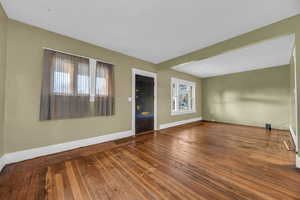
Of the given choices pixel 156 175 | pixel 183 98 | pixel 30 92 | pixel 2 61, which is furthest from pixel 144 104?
pixel 2 61

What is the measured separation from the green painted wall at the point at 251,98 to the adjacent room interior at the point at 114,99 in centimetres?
140

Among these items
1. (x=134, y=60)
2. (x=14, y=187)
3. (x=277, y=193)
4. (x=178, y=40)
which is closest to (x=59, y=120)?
(x=14, y=187)

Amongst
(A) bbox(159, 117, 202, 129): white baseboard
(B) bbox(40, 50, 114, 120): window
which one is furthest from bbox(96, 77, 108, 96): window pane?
(A) bbox(159, 117, 202, 129): white baseboard

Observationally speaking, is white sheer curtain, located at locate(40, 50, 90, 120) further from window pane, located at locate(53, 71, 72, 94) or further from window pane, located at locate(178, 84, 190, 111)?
window pane, located at locate(178, 84, 190, 111)

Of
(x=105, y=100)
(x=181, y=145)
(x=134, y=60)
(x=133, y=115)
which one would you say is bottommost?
(x=181, y=145)

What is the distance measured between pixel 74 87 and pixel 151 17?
217 centimetres

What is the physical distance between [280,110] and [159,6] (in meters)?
5.86

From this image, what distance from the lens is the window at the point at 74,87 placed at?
7.23 feet

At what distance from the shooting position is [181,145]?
9.14 feet

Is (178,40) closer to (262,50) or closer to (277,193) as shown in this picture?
(262,50)

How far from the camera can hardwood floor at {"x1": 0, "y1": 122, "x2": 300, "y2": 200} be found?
131cm

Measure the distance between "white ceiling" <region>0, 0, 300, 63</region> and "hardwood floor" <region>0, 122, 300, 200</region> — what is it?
2518 millimetres

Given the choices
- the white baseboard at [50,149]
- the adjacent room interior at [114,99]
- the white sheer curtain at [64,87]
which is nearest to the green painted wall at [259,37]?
the adjacent room interior at [114,99]

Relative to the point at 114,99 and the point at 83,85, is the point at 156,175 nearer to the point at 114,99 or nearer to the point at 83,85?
the point at 114,99
